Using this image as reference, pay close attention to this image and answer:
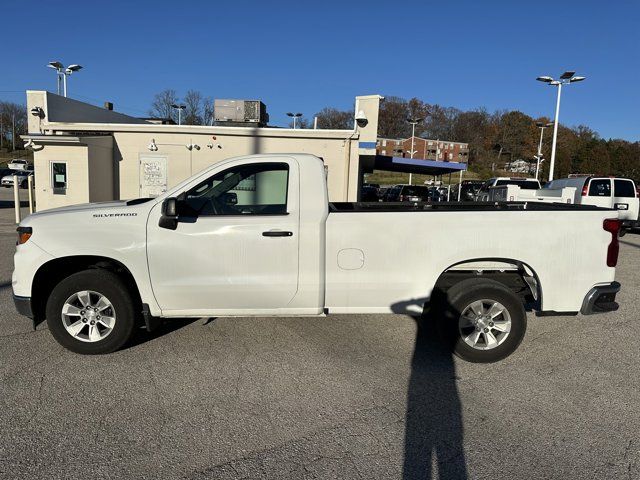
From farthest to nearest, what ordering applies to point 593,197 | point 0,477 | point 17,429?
point 593,197, point 17,429, point 0,477

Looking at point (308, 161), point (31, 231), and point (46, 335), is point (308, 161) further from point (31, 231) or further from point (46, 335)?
point (46, 335)

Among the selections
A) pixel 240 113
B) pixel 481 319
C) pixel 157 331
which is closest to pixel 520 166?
pixel 240 113

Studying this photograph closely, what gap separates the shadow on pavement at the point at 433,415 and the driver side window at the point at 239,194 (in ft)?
5.14

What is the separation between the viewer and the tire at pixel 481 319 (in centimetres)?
461

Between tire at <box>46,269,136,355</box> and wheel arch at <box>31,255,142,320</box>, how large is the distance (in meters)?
0.12

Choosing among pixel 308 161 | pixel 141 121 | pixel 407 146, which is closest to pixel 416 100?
pixel 407 146

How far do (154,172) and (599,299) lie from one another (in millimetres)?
13862

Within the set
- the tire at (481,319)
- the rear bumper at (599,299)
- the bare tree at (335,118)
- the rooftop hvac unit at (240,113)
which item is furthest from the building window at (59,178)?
the bare tree at (335,118)

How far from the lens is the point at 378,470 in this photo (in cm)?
302

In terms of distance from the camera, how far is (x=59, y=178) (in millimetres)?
15094

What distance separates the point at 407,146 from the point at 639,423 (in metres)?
91.5

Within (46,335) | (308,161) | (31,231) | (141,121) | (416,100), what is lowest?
(46,335)

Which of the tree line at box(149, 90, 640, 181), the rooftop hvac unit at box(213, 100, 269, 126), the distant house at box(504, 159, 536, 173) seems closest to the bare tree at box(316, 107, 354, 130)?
the tree line at box(149, 90, 640, 181)

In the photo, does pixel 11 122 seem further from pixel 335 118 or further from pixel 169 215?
pixel 169 215
